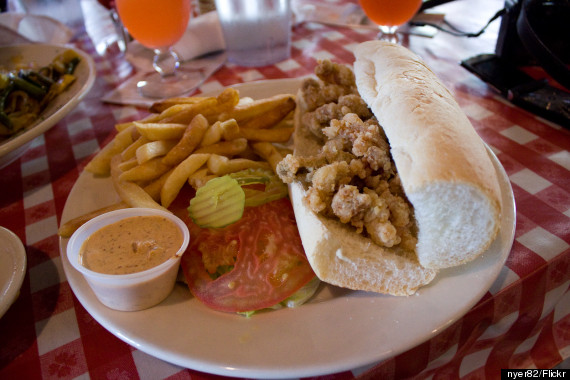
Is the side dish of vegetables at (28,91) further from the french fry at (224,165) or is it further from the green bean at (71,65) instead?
the french fry at (224,165)

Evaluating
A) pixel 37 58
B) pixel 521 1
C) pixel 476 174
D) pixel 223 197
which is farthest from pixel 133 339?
pixel 521 1

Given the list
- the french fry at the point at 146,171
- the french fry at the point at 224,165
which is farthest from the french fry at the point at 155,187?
the french fry at the point at 224,165

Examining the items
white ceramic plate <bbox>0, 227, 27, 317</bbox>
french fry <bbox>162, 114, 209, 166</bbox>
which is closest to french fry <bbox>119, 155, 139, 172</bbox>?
french fry <bbox>162, 114, 209, 166</bbox>

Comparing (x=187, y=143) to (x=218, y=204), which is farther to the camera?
(x=187, y=143)

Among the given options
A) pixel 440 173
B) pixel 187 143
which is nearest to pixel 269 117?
pixel 187 143

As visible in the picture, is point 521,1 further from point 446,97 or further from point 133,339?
point 133,339

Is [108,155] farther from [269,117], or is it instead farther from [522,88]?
[522,88]
